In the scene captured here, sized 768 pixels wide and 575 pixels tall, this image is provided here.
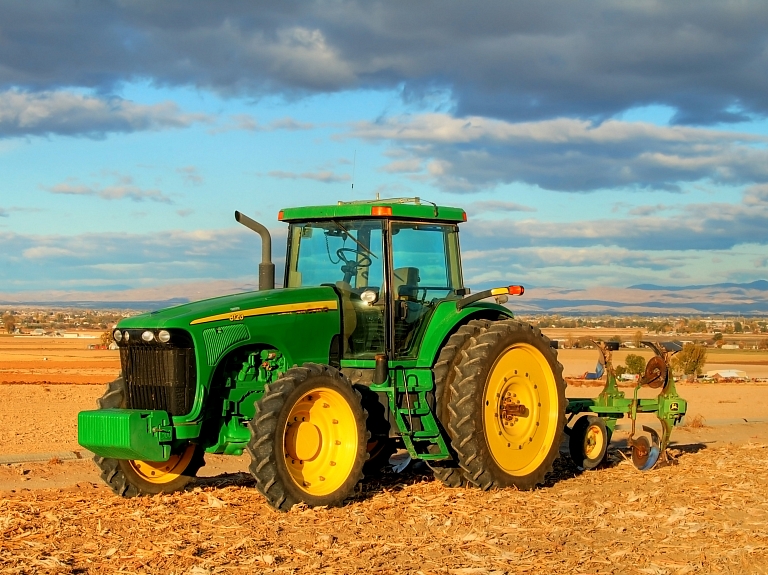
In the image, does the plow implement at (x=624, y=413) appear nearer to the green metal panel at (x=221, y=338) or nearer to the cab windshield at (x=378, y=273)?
the cab windshield at (x=378, y=273)

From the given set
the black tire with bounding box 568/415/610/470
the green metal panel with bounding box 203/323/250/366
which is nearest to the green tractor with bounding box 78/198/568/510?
the green metal panel with bounding box 203/323/250/366

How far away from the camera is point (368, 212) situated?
10.1 metres

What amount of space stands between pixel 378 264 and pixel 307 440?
2.08 metres

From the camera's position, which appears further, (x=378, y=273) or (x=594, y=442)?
(x=594, y=442)

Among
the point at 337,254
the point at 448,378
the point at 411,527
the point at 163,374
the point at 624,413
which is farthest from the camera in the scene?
the point at 624,413

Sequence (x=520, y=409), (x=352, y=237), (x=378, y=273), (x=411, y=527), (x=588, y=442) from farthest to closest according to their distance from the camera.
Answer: (x=588, y=442) < (x=520, y=409) < (x=352, y=237) < (x=378, y=273) < (x=411, y=527)

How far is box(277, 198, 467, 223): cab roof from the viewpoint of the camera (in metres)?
10.1

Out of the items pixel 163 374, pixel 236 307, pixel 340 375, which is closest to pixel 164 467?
pixel 163 374

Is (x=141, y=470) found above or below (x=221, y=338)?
below

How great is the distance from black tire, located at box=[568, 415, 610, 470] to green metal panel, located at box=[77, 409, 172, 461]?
5248 millimetres

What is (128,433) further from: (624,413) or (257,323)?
(624,413)

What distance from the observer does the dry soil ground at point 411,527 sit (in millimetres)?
7098

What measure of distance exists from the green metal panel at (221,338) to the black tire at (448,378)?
2.03 meters

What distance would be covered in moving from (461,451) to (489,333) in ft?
3.93
